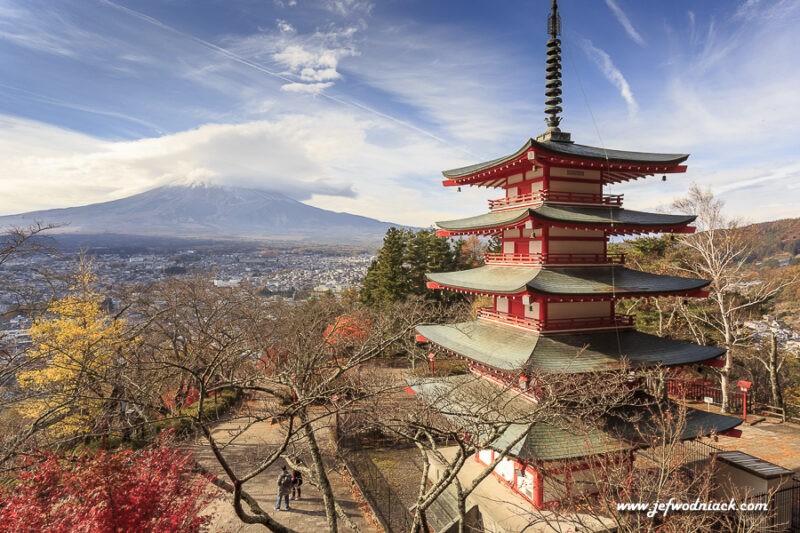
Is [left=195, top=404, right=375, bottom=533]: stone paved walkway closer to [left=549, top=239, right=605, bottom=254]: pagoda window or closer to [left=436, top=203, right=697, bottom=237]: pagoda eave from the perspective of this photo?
[left=436, top=203, right=697, bottom=237]: pagoda eave

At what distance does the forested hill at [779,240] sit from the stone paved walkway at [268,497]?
5826 centimetres

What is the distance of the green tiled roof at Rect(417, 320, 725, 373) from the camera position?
1042cm

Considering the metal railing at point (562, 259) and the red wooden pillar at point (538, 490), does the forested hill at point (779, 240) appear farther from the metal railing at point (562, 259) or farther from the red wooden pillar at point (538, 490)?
the red wooden pillar at point (538, 490)

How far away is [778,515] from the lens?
33.7 ft

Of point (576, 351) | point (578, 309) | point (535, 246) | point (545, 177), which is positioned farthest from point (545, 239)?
point (576, 351)

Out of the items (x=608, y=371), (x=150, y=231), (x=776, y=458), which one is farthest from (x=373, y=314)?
(x=150, y=231)

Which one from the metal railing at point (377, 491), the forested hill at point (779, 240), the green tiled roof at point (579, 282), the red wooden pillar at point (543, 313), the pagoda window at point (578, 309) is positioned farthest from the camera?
the forested hill at point (779, 240)

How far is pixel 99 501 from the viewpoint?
681 cm

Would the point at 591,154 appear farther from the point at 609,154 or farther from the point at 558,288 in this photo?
the point at 558,288

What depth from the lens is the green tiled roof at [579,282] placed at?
10.8m

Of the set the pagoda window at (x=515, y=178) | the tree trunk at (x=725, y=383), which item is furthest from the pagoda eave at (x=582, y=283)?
the tree trunk at (x=725, y=383)

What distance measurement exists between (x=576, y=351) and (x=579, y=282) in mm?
2025

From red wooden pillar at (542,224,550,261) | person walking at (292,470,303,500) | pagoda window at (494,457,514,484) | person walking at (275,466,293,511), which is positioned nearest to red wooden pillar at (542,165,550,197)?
red wooden pillar at (542,224,550,261)

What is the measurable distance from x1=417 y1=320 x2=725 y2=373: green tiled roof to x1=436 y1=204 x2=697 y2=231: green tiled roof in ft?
11.5
